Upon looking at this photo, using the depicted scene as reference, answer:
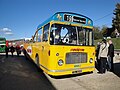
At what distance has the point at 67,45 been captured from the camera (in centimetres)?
860

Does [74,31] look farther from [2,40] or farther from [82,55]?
[2,40]

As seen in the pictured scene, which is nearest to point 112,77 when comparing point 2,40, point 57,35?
point 57,35

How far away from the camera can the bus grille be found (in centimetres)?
865

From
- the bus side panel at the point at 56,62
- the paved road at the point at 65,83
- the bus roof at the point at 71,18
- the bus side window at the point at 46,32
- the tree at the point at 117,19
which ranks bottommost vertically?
the paved road at the point at 65,83

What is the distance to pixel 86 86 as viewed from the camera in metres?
7.48

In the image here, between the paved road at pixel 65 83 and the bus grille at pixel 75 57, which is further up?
the bus grille at pixel 75 57

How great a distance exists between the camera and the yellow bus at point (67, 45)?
837cm

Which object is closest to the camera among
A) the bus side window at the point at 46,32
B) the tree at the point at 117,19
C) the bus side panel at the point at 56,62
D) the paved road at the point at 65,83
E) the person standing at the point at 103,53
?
the paved road at the point at 65,83

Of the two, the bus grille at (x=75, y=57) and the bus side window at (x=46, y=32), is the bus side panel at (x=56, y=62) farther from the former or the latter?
the bus side window at (x=46, y=32)

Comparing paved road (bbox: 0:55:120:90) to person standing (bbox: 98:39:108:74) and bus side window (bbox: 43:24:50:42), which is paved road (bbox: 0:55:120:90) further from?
bus side window (bbox: 43:24:50:42)

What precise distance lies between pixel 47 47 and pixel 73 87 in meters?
2.26

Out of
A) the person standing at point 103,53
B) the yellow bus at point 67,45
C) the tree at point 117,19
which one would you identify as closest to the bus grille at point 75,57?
the yellow bus at point 67,45

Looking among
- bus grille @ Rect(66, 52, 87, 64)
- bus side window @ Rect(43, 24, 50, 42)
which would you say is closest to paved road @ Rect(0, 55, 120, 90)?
bus grille @ Rect(66, 52, 87, 64)

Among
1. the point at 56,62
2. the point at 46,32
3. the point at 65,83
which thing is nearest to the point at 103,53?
the point at 56,62
